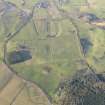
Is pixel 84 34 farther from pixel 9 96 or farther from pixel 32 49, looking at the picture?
pixel 9 96

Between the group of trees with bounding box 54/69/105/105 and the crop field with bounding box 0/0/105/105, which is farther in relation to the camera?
the crop field with bounding box 0/0/105/105

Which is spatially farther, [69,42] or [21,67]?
[69,42]

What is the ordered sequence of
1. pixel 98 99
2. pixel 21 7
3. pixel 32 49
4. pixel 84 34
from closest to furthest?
pixel 98 99 < pixel 32 49 < pixel 84 34 < pixel 21 7

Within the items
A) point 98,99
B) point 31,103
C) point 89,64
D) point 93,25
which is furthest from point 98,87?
point 93,25

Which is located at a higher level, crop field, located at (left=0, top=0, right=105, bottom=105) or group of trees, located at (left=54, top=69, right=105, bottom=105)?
group of trees, located at (left=54, top=69, right=105, bottom=105)

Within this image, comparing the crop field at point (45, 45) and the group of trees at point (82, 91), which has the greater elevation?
the group of trees at point (82, 91)

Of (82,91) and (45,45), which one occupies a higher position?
(82,91)

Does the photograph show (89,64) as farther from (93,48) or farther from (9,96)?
(9,96)

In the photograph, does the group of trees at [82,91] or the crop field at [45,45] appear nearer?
the group of trees at [82,91]

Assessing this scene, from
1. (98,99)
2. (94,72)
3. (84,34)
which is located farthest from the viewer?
(84,34)

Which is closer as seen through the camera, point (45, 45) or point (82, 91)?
point (82, 91)
